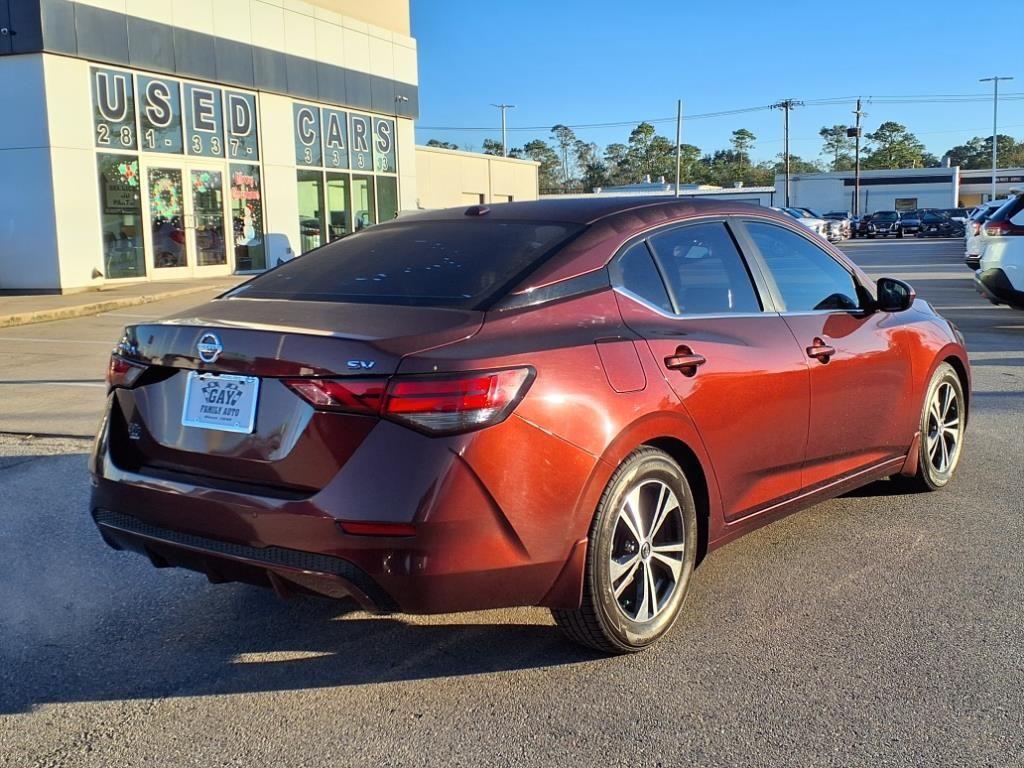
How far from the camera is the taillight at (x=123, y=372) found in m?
3.53

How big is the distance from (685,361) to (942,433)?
2636mm

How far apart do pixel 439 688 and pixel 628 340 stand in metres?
1.40

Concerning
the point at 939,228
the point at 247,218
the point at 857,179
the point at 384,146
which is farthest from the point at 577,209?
the point at 857,179

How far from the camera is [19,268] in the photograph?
59.5 ft

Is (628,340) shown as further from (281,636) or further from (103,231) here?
(103,231)

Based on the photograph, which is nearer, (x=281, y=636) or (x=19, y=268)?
(x=281, y=636)

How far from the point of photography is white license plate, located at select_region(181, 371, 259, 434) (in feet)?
10.5

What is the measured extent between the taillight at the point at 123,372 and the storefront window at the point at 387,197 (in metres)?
24.7

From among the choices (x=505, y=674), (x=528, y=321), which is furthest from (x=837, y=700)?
(x=528, y=321)

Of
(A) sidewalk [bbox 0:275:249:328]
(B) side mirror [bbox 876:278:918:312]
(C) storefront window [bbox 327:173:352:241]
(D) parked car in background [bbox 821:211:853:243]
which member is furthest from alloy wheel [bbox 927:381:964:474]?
(D) parked car in background [bbox 821:211:853:243]

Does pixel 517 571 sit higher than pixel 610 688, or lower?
higher

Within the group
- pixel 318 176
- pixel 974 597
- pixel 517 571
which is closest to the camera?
pixel 517 571

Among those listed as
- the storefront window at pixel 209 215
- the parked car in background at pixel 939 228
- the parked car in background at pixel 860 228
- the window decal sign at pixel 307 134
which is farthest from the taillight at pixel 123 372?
the parked car in background at pixel 860 228

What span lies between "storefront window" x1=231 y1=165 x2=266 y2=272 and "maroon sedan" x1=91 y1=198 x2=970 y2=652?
753 inches
